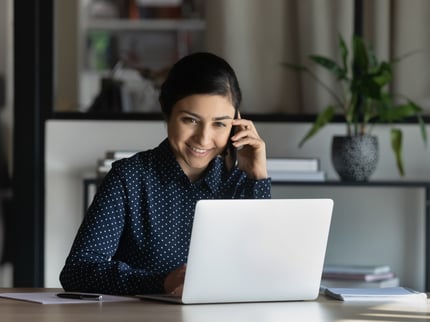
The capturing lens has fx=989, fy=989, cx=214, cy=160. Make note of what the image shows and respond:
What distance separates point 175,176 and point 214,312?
600mm

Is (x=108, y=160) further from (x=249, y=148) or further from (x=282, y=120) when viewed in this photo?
(x=249, y=148)

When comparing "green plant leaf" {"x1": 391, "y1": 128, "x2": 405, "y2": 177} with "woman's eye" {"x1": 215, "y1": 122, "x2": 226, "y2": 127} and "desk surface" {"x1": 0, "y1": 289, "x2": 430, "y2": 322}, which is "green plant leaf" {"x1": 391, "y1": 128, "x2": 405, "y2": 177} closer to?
"woman's eye" {"x1": 215, "y1": 122, "x2": 226, "y2": 127}

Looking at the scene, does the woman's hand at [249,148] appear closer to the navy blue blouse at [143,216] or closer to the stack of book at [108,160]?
the navy blue blouse at [143,216]

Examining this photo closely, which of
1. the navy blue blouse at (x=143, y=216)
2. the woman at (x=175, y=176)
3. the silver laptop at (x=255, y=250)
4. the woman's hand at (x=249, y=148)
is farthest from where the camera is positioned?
the woman's hand at (x=249, y=148)

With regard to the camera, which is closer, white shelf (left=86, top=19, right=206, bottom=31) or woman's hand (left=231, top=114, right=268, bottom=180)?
woman's hand (left=231, top=114, right=268, bottom=180)

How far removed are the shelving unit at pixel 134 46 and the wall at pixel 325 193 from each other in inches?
7.0

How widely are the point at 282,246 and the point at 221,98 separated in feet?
1.68

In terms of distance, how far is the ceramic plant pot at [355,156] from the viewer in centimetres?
369

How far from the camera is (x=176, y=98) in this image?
2.38m

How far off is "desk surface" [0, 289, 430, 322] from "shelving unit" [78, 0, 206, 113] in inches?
86.7

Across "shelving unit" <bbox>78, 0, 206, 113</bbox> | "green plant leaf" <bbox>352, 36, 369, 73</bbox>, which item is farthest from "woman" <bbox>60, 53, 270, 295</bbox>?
"shelving unit" <bbox>78, 0, 206, 113</bbox>

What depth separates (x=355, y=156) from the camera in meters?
3.69

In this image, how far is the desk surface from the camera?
179 cm

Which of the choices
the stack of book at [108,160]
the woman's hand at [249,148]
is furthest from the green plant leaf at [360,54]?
the woman's hand at [249,148]
